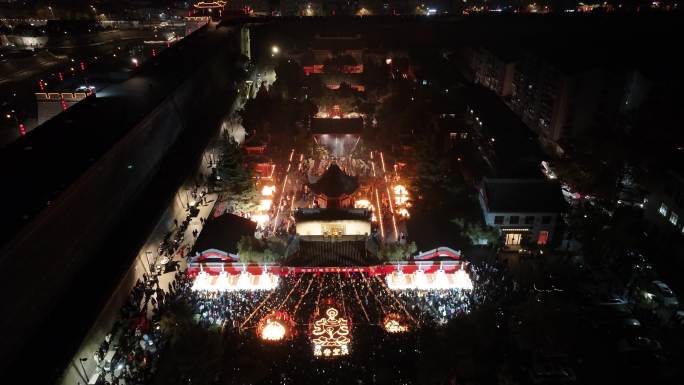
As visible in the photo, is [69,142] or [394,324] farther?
[69,142]

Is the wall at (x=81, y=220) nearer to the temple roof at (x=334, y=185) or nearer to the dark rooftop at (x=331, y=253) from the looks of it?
the dark rooftop at (x=331, y=253)

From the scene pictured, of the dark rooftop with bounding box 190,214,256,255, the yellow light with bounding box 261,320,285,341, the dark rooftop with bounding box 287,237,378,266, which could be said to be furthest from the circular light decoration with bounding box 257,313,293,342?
the dark rooftop with bounding box 190,214,256,255

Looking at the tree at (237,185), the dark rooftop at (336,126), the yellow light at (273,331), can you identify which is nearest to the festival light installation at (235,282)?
the yellow light at (273,331)

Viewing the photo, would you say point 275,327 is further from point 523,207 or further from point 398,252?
point 523,207

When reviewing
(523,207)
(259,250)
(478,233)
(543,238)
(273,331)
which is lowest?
(273,331)

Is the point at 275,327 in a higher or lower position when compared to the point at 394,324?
lower

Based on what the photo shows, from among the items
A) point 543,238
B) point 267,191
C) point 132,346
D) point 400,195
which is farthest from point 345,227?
point 543,238

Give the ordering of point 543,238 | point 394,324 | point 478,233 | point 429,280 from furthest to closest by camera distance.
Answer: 1. point 543,238
2. point 478,233
3. point 429,280
4. point 394,324
